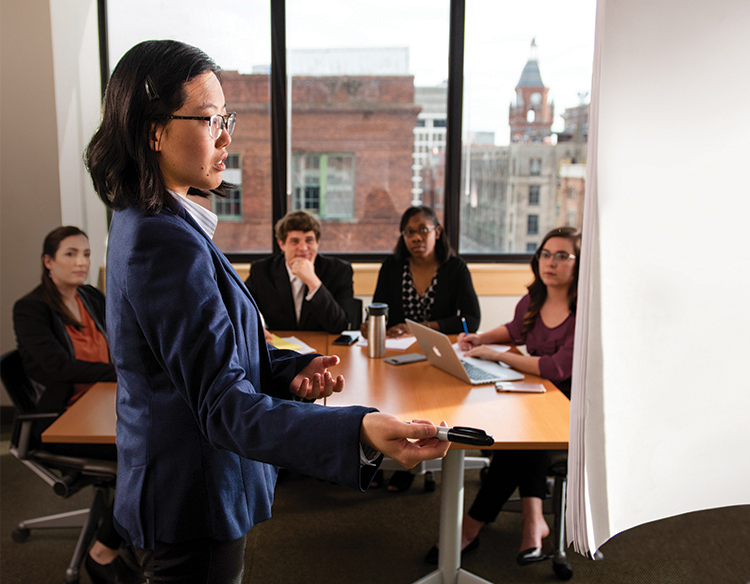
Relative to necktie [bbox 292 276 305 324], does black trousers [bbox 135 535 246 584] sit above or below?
below

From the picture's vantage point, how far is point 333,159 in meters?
4.54

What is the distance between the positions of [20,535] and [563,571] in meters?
2.26

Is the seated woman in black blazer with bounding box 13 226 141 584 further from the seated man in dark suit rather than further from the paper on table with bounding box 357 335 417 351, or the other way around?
the paper on table with bounding box 357 335 417 351

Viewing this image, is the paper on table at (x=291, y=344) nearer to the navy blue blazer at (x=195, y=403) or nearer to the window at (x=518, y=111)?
the navy blue blazer at (x=195, y=403)

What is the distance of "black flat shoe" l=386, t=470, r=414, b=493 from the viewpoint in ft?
10.2

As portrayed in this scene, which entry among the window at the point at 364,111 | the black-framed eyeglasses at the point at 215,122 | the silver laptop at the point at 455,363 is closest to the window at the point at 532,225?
the window at the point at 364,111

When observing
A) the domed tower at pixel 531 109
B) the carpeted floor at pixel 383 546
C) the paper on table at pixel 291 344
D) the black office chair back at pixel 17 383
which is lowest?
the carpeted floor at pixel 383 546

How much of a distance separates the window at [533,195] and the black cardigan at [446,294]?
51.5 inches

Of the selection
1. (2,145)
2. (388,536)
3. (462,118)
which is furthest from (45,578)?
(462,118)

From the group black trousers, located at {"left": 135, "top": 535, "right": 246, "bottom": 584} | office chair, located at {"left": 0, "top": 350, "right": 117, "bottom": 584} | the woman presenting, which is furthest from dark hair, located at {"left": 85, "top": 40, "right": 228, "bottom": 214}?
office chair, located at {"left": 0, "top": 350, "right": 117, "bottom": 584}

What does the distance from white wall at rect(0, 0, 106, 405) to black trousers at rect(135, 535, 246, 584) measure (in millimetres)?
3295

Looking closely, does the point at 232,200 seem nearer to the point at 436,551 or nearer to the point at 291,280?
the point at 291,280

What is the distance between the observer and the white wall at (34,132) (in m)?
3.75

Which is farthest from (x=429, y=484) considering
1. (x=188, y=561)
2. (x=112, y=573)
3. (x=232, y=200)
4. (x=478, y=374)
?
(x=232, y=200)
